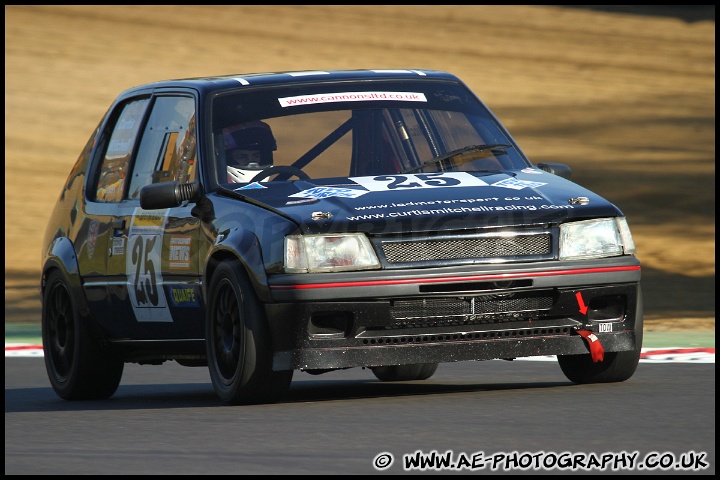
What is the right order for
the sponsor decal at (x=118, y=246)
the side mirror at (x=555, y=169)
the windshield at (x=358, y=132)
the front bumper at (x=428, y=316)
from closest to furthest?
the front bumper at (x=428, y=316) < the windshield at (x=358, y=132) < the side mirror at (x=555, y=169) < the sponsor decal at (x=118, y=246)

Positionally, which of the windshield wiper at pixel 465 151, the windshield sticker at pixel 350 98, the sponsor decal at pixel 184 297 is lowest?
the sponsor decal at pixel 184 297

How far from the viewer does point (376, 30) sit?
146 ft

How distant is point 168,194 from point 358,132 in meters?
1.16

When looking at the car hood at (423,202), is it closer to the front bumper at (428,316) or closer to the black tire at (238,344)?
the front bumper at (428,316)

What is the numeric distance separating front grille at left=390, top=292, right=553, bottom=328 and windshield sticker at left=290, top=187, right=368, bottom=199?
68cm

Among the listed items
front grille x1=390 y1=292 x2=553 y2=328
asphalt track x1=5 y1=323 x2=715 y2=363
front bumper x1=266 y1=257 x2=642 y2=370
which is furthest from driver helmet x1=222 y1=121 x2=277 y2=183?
asphalt track x1=5 y1=323 x2=715 y2=363

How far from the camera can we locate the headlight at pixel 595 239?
8.83 metres

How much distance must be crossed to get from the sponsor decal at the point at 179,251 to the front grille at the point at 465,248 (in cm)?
131

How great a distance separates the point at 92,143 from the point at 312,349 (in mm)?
3214

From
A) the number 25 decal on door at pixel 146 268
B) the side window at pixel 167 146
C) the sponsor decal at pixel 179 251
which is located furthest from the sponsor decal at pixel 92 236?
the sponsor decal at pixel 179 251

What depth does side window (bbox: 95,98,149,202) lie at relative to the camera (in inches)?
417

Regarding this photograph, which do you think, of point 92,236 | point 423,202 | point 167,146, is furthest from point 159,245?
point 423,202

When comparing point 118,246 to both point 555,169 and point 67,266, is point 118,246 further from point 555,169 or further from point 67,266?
point 555,169

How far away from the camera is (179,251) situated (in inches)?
375
